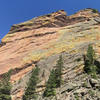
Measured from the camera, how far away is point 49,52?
51500 mm

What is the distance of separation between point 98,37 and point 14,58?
30666mm

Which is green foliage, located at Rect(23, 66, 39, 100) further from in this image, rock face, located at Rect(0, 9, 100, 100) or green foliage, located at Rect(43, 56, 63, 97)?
green foliage, located at Rect(43, 56, 63, 97)

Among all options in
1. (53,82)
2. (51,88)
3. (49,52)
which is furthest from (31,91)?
(49,52)

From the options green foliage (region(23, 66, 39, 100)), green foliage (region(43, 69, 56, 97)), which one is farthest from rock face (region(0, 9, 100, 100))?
green foliage (region(23, 66, 39, 100))

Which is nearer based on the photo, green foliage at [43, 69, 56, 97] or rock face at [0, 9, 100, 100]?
rock face at [0, 9, 100, 100]

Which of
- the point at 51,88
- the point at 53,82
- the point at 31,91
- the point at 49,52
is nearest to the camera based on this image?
the point at 51,88

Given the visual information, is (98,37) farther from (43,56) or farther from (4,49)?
(4,49)

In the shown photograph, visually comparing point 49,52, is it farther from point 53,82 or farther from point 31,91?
point 31,91

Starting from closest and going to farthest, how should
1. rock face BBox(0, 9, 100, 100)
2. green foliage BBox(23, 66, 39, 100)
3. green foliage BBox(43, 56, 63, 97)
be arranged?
rock face BBox(0, 9, 100, 100) → green foliage BBox(43, 56, 63, 97) → green foliage BBox(23, 66, 39, 100)

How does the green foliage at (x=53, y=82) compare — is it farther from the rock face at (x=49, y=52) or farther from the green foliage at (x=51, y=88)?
the rock face at (x=49, y=52)

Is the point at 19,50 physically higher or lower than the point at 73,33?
lower

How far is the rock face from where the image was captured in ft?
100

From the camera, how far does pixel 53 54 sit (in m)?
49.5

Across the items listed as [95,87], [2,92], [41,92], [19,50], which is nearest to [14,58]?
[19,50]
